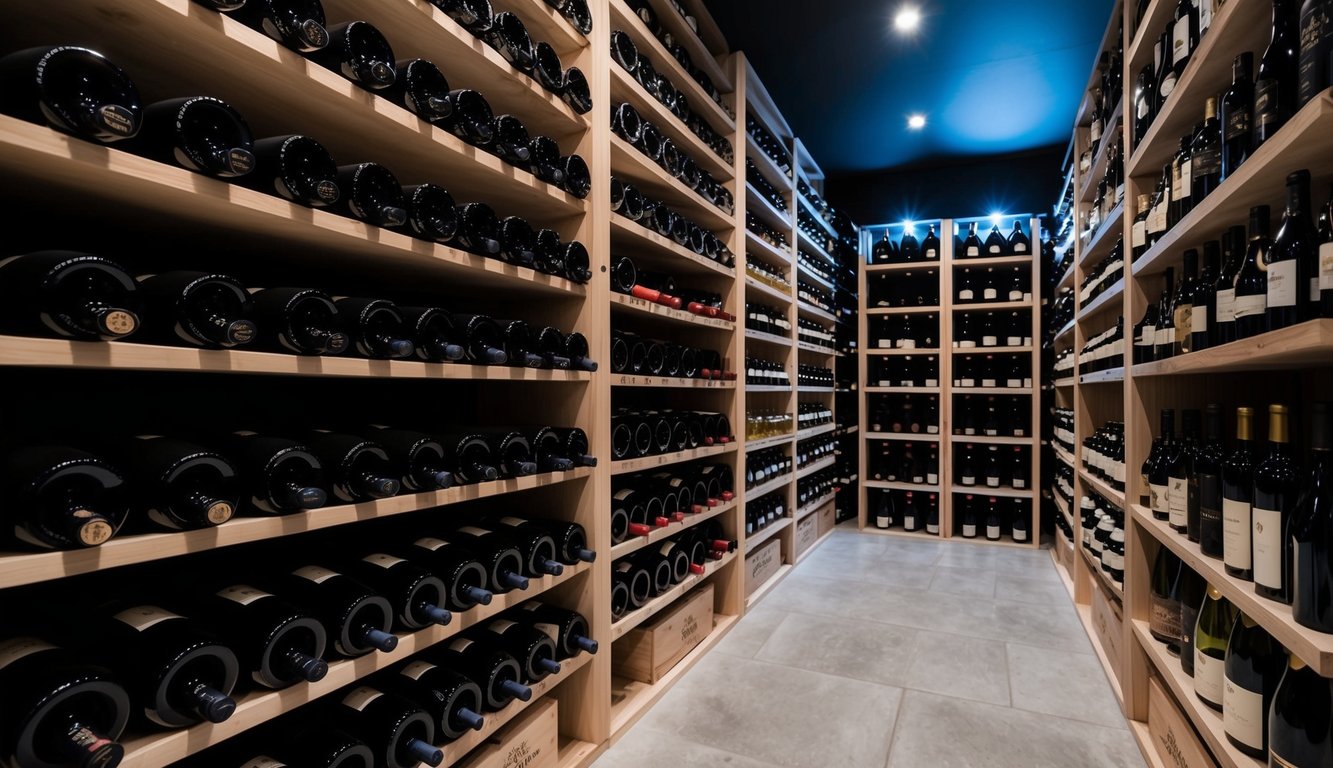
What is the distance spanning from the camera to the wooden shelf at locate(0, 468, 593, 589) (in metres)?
0.87

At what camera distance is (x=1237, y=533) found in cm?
138

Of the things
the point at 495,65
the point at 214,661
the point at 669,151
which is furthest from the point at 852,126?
the point at 214,661

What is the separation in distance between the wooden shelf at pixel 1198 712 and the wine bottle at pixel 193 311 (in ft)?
7.39

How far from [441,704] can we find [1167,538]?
6.99ft

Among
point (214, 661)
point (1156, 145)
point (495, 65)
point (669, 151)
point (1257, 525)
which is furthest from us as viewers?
point (669, 151)

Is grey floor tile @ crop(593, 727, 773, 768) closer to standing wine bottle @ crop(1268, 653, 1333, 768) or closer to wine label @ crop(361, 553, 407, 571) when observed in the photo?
wine label @ crop(361, 553, 407, 571)

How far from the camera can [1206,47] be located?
62.1 inches

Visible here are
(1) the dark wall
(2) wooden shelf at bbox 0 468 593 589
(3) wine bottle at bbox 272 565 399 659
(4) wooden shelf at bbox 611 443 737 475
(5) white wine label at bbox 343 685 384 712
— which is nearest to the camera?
(2) wooden shelf at bbox 0 468 593 589

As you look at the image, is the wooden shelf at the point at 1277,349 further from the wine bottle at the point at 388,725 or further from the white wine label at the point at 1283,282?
the wine bottle at the point at 388,725

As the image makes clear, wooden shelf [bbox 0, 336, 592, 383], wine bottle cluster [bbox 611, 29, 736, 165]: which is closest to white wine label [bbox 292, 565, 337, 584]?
wooden shelf [bbox 0, 336, 592, 383]

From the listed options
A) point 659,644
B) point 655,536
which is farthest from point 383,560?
point 659,644

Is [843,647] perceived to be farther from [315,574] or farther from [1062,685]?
[315,574]

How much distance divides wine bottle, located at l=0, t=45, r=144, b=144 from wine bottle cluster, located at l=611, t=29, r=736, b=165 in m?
1.78

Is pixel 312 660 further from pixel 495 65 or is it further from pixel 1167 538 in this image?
pixel 1167 538
